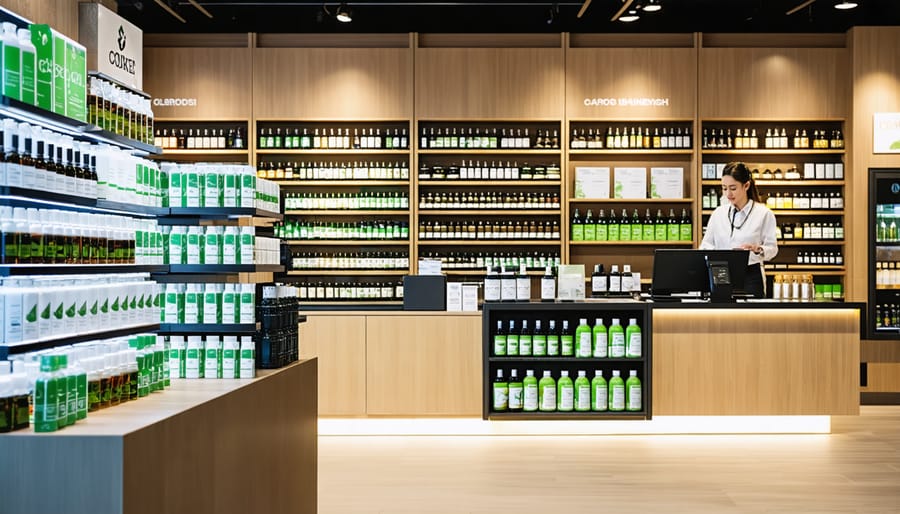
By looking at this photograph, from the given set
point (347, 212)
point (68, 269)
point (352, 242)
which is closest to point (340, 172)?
point (347, 212)

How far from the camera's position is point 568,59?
8117 mm

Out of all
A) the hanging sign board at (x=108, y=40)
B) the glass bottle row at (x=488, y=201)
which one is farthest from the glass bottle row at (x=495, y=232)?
the hanging sign board at (x=108, y=40)

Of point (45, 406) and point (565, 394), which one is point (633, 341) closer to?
point (565, 394)

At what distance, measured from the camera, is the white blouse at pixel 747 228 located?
663 cm

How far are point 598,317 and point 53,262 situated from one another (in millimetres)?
4133

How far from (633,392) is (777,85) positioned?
3.79 metres

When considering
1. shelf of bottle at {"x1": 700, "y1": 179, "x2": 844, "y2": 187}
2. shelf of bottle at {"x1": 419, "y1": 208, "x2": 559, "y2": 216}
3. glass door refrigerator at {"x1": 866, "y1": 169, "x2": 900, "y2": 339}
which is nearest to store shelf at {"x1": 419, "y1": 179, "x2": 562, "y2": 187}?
shelf of bottle at {"x1": 419, "y1": 208, "x2": 559, "y2": 216}

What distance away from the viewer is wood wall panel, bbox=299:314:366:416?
19.8 ft

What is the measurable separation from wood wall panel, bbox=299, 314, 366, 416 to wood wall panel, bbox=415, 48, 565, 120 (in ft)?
8.96

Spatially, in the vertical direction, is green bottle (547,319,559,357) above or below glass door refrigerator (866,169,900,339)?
below

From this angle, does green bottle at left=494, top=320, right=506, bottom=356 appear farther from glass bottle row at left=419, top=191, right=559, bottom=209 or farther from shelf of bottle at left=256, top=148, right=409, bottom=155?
shelf of bottle at left=256, top=148, right=409, bottom=155

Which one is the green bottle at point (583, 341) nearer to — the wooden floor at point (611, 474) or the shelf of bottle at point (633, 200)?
the wooden floor at point (611, 474)

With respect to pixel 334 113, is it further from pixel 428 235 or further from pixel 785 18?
pixel 785 18

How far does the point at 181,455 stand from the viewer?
252cm
